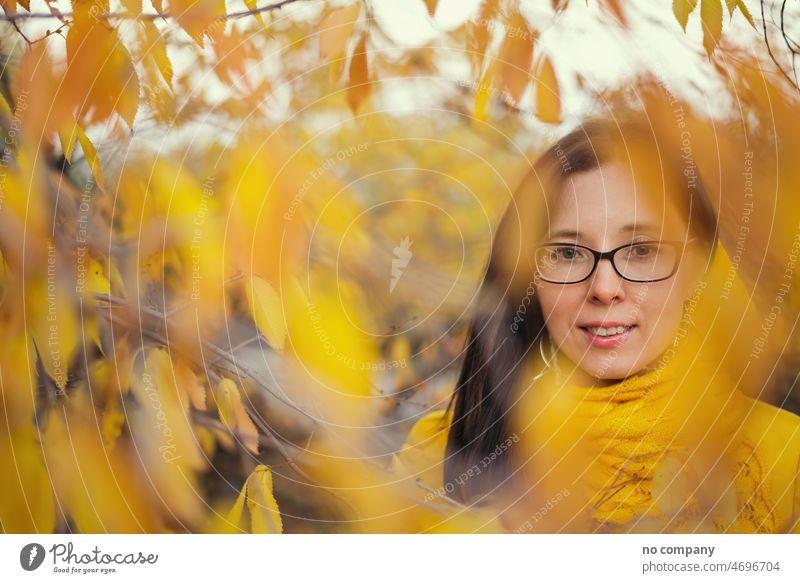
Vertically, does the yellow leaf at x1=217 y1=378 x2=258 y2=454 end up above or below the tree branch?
below

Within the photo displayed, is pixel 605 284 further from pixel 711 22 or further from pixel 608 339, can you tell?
pixel 711 22

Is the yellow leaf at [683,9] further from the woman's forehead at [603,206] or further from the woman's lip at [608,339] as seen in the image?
the woman's lip at [608,339]

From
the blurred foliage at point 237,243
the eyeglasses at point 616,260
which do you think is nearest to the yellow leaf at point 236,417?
the blurred foliage at point 237,243

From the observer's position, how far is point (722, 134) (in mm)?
830

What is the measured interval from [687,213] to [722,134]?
0.09m

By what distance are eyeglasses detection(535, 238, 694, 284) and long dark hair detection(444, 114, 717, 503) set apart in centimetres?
2

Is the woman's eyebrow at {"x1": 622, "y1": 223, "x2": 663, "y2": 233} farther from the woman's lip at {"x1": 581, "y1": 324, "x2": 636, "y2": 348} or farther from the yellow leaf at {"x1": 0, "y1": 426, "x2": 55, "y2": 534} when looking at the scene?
the yellow leaf at {"x1": 0, "y1": 426, "x2": 55, "y2": 534}

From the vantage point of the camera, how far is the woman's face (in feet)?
2.66

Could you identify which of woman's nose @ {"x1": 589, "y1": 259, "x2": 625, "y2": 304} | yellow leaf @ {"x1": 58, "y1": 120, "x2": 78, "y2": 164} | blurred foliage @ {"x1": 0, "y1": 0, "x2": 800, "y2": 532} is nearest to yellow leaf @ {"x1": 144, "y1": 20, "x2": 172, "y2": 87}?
→ blurred foliage @ {"x1": 0, "y1": 0, "x2": 800, "y2": 532}

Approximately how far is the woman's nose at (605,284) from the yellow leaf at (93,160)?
515 millimetres

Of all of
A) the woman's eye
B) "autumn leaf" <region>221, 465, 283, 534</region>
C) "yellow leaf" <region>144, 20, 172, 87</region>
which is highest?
"yellow leaf" <region>144, 20, 172, 87</region>

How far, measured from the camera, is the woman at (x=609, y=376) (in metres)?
0.81

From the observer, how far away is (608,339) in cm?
82
